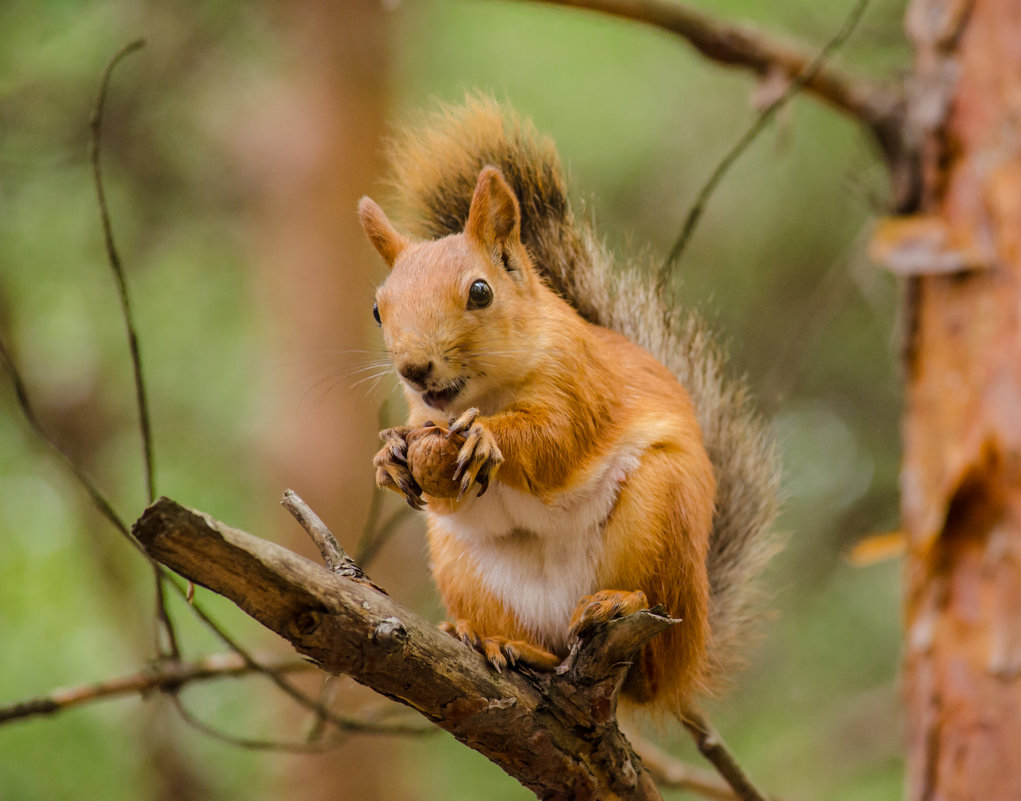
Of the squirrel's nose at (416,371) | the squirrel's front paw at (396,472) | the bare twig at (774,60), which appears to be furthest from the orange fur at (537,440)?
the bare twig at (774,60)

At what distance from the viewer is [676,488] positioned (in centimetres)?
163

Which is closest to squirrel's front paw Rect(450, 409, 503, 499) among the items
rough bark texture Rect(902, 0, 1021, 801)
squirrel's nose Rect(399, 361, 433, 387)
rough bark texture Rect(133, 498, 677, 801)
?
squirrel's nose Rect(399, 361, 433, 387)

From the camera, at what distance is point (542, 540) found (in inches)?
66.2

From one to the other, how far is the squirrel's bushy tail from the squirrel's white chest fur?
0.43 m

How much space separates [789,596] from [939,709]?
2217 mm

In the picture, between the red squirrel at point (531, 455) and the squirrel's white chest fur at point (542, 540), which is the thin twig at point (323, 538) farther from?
the squirrel's white chest fur at point (542, 540)

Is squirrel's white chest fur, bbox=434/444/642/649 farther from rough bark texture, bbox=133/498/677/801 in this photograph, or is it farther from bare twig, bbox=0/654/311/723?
bare twig, bbox=0/654/311/723

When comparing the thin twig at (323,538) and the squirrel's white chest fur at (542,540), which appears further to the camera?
the squirrel's white chest fur at (542,540)

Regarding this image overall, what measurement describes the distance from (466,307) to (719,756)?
3.21ft

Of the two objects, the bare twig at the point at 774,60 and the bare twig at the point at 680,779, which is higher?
the bare twig at the point at 774,60

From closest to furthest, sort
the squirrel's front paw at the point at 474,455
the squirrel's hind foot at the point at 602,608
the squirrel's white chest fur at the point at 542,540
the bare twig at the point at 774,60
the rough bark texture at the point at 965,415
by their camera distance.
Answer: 1. the squirrel's front paw at the point at 474,455
2. the squirrel's hind foot at the point at 602,608
3. the squirrel's white chest fur at the point at 542,540
4. the rough bark texture at the point at 965,415
5. the bare twig at the point at 774,60

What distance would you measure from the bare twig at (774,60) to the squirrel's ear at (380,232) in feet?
3.06

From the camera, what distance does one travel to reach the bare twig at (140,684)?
1750 mm

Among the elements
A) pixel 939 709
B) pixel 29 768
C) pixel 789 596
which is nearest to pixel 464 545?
pixel 939 709
